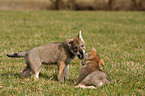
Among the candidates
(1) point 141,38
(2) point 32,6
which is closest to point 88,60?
(1) point 141,38

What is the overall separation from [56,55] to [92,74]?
115cm

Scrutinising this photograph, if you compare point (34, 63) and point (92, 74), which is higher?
point (34, 63)

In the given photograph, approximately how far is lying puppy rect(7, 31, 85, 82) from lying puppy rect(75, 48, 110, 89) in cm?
25

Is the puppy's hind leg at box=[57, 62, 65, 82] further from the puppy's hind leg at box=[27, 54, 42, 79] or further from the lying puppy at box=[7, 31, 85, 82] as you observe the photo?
the puppy's hind leg at box=[27, 54, 42, 79]

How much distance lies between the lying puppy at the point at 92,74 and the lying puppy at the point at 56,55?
0.25m

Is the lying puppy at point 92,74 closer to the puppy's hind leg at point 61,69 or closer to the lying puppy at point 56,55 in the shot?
the lying puppy at point 56,55

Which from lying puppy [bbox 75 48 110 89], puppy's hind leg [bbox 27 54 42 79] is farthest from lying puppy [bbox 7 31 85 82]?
lying puppy [bbox 75 48 110 89]

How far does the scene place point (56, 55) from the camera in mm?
5566

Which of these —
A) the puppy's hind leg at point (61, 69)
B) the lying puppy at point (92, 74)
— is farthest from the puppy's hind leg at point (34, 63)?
the lying puppy at point (92, 74)

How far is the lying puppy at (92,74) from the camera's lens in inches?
188

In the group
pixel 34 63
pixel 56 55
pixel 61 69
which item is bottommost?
pixel 61 69

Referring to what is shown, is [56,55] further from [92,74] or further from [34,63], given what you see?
[92,74]

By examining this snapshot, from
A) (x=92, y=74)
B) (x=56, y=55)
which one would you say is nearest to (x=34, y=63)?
(x=56, y=55)

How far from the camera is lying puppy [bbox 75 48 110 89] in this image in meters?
4.78
